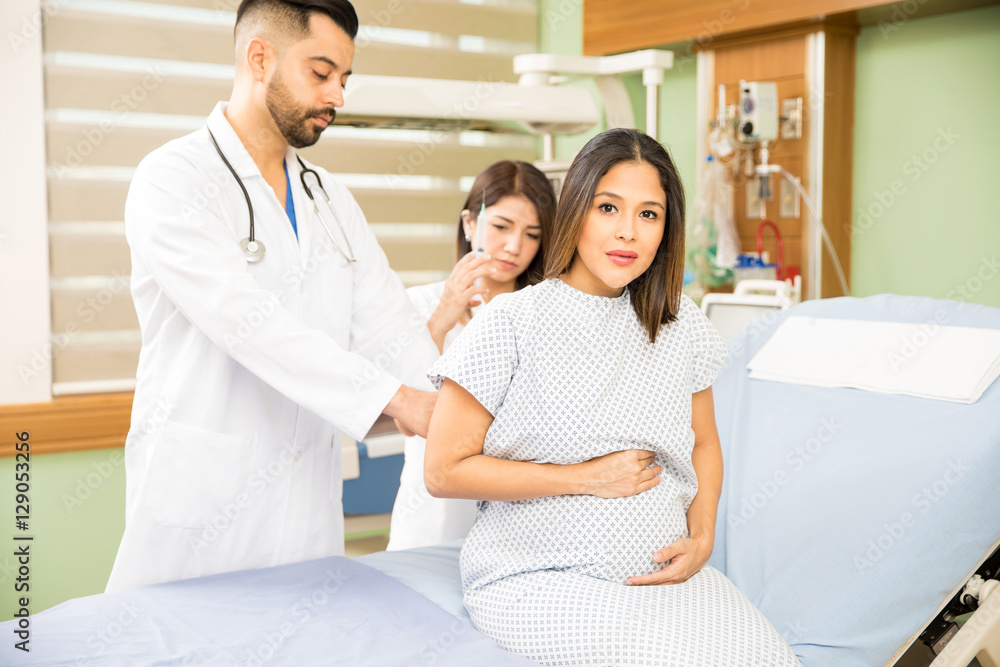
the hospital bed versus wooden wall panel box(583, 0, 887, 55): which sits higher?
wooden wall panel box(583, 0, 887, 55)

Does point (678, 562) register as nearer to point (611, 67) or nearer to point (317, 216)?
point (317, 216)

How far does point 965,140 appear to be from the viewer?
8.70ft

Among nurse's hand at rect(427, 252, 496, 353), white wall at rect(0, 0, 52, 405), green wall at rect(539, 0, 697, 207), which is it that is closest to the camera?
nurse's hand at rect(427, 252, 496, 353)

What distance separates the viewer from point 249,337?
4.58 feet

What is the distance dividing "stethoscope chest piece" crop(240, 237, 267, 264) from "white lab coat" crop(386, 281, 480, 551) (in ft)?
1.69

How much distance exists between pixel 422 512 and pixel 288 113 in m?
0.94

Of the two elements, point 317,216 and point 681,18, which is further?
point 681,18

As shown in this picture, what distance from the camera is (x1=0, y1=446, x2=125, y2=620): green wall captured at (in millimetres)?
2818

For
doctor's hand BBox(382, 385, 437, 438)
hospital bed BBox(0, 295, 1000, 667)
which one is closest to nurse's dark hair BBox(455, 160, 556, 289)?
hospital bed BBox(0, 295, 1000, 667)

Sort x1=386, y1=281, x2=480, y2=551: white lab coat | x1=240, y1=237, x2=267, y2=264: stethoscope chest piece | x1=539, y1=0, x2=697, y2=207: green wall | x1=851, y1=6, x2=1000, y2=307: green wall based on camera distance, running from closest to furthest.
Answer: x1=240, y1=237, x2=267, y2=264: stethoscope chest piece, x1=386, y1=281, x2=480, y2=551: white lab coat, x1=851, y1=6, x2=1000, y2=307: green wall, x1=539, y1=0, x2=697, y2=207: green wall

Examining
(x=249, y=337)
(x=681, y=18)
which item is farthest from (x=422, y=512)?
(x=681, y=18)

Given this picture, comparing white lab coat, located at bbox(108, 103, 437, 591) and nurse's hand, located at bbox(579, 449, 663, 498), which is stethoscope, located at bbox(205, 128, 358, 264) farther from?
nurse's hand, located at bbox(579, 449, 663, 498)

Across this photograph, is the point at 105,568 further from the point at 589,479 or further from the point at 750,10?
the point at 750,10

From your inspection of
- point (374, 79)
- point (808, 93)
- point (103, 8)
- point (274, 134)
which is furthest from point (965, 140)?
point (103, 8)
